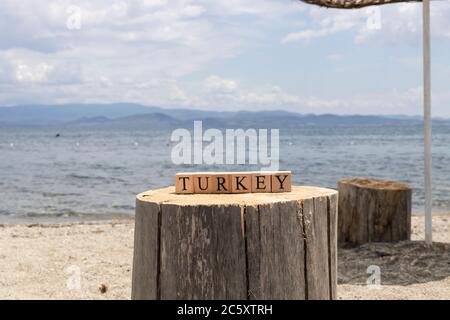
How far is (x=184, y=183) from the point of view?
2.95 metres

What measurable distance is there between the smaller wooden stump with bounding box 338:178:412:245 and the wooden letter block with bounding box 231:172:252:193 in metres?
4.84

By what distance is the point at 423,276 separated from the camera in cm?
650

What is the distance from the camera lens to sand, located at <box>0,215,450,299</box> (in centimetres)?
593

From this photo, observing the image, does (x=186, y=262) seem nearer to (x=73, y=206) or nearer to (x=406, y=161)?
(x=73, y=206)

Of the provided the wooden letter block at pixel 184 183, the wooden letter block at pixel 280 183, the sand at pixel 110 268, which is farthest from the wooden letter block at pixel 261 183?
the sand at pixel 110 268

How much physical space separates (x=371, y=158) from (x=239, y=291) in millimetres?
36506

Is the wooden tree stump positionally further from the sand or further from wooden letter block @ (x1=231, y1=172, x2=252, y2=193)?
the sand

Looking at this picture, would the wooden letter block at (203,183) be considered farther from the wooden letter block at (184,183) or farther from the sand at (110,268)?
the sand at (110,268)

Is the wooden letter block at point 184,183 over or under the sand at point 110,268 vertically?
over

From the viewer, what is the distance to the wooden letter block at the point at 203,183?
293 centimetres

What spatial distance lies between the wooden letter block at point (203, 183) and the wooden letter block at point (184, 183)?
2 cm

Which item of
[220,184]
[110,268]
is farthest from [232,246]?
[110,268]

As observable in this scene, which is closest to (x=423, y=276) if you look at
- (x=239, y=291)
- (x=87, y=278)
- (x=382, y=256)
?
(x=382, y=256)

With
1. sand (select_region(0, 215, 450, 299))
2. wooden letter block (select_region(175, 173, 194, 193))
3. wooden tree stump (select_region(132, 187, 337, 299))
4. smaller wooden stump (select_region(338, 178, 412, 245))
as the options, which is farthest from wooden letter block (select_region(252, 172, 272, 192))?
smaller wooden stump (select_region(338, 178, 412, 245))
